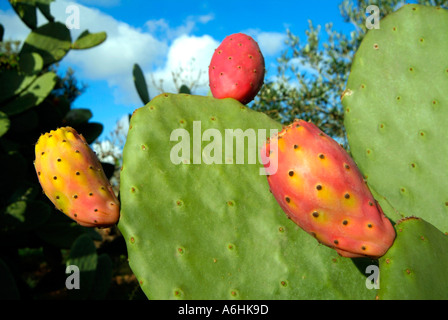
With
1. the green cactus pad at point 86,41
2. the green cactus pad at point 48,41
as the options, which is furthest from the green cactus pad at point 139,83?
the green cactus pad at point 48,41

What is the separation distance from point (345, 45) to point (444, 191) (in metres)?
4.59

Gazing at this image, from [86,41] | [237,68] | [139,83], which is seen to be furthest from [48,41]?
[237,68]

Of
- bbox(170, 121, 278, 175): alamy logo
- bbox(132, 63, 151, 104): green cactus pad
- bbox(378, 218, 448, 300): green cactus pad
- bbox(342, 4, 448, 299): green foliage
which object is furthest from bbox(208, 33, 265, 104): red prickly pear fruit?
bbox(132, 63, 151, 104): green cactus pad

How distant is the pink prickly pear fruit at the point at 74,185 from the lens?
118 cm

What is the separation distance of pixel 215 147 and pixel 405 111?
869 mm

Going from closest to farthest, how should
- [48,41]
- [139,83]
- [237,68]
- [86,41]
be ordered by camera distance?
[237,68] → [139,83] → [48,41] → [86,41]

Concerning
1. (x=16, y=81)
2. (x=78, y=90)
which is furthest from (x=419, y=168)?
(x=78, y=90)

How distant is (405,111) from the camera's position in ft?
5.54

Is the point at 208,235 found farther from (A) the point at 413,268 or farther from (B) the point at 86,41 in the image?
(B) the point at 86,41

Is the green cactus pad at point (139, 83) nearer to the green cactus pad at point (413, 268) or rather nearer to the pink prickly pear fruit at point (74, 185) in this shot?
the pink prickly pear fruit at point (74, 185)

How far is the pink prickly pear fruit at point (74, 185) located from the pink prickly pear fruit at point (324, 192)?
0.52 meters

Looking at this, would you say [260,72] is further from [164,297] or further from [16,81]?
[16,81]

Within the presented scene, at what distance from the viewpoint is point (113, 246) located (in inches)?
202

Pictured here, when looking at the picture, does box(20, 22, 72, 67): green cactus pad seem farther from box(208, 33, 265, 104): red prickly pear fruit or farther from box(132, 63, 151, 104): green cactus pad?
box(208, 33, 265, 104): red prickly pear fruit
